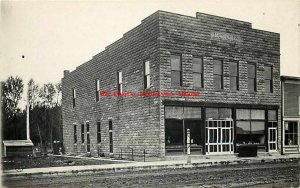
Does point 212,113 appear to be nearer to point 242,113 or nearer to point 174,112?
point 242,113

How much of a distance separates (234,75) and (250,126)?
3371mm

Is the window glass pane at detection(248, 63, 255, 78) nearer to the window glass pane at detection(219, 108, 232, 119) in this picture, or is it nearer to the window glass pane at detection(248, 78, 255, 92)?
the window glass pane at detection(248, 78, 255, 92)

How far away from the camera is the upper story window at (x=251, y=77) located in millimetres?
24859

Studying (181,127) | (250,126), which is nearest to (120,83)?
(181,127)

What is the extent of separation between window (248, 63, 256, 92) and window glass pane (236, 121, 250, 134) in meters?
2.13

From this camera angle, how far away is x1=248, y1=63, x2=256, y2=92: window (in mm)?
24859

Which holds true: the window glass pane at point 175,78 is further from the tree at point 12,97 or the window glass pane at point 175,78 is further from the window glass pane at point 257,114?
the tree at point 12,97

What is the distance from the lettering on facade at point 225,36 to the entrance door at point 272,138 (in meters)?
6.28

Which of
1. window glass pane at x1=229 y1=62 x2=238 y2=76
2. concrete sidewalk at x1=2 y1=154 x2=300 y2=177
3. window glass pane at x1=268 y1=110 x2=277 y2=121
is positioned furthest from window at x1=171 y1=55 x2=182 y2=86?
window glass pane at x1=268 y1=110 x2=277 y2=121

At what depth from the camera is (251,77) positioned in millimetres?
24953

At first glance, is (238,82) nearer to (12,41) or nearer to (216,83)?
(216,83)

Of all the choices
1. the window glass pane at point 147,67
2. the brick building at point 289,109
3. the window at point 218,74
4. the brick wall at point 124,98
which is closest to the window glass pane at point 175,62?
the brick wall at point 124,98

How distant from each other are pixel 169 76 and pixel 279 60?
9162 mm

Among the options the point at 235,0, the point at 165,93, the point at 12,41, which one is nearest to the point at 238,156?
the point at 165,93
